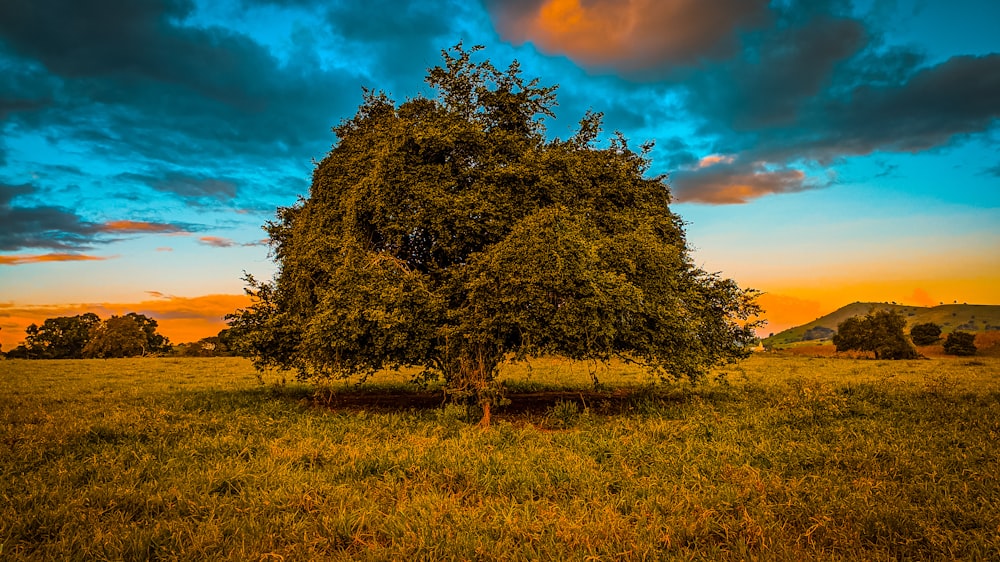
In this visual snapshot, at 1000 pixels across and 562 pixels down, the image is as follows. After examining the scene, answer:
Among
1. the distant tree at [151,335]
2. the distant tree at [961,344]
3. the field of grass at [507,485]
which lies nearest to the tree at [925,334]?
the distant tree at [961,344]

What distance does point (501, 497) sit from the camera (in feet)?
29.2

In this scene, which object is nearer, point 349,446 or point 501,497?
point 501,497

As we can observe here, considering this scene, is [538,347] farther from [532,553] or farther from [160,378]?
[160,378]

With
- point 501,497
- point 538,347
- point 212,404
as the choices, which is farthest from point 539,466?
point 212,404

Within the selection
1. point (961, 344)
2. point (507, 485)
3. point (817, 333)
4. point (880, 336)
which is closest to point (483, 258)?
point (507, 485)

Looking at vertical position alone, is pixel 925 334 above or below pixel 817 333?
below

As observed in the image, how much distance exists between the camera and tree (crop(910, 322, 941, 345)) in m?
77.6

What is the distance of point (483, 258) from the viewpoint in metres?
15.4

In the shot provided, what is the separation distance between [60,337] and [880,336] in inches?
4510

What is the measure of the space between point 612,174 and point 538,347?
6697 millimetres

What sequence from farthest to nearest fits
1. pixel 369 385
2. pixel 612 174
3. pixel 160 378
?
1. pixel 160 378
2. pixel 369 385
3. pixel 612 174

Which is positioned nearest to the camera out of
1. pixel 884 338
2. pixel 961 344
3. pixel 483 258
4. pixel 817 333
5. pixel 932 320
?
pixel 483 258

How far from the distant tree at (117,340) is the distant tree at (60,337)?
623cm

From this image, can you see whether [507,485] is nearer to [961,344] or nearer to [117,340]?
[961,344]
